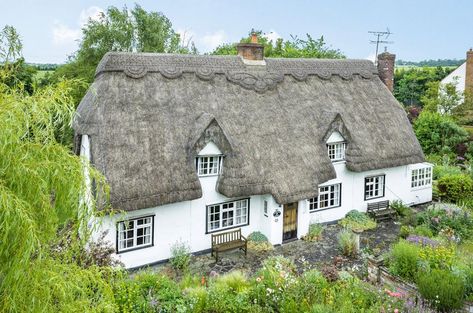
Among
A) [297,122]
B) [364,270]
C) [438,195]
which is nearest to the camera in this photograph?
[364,270]

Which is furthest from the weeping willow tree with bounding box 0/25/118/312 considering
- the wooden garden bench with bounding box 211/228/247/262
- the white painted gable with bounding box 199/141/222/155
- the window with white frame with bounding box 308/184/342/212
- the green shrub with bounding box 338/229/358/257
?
the window with white frame with bounding box 308/184/342/212

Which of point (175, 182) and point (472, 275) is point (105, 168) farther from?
point (472, 275)

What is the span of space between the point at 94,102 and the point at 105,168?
2.51m

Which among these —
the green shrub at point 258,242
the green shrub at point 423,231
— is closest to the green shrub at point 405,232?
the green shrub at point 423,231

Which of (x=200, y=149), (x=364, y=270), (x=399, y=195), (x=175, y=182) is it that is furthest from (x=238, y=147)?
(x=399, y=195)

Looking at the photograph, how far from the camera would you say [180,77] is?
15352 millimetres

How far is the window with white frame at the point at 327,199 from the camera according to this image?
55.2ft

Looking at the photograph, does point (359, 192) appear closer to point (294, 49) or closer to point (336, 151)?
point (336, 151)

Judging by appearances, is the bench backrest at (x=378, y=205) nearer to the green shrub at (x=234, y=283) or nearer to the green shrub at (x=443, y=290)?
the green shrub at (x=443, y=290)

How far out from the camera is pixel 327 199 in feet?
56.4

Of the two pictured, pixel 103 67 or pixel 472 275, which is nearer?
pixel 472 275

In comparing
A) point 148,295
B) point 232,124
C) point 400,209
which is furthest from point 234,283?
point 400,209

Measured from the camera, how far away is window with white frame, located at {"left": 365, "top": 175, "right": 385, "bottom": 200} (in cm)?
1830

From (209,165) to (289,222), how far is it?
390cm
